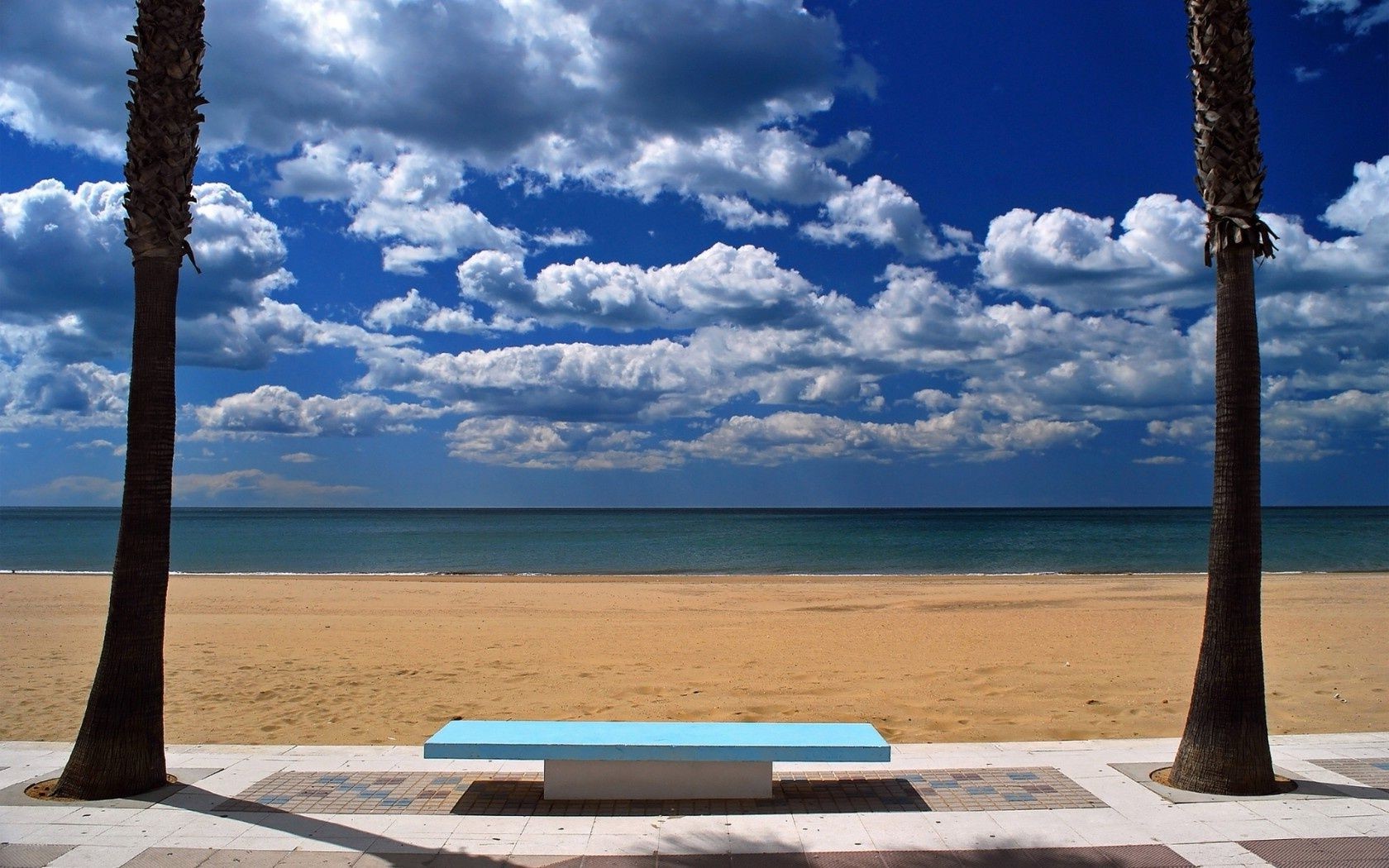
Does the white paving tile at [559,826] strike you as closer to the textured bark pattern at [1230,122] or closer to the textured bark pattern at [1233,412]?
the textured bark pattern at [1233,412]

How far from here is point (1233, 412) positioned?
253 inches

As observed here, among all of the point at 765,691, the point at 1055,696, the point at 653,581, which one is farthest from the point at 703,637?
the point at 653,581

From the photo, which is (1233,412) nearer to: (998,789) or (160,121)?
(998,789)

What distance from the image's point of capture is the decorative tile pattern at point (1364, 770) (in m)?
6.42

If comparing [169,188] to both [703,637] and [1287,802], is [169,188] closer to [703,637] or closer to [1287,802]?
[1287,802]

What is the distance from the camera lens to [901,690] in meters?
10.2

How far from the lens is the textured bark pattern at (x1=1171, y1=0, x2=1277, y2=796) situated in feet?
20.8

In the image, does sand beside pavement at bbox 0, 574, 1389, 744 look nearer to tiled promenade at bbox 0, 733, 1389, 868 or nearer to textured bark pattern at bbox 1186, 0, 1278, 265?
tiled promenade at bbox 0, 733, 1389, 868

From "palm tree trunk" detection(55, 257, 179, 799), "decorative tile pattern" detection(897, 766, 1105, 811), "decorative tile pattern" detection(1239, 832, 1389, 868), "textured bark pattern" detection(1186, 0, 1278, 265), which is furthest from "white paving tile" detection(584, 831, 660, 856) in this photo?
"textured bark pattern" detection(1186, 0, 1278, 265)

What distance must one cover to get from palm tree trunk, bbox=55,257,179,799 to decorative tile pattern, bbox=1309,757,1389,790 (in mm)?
8567

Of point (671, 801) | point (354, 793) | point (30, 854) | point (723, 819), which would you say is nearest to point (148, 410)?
point (30, 854)

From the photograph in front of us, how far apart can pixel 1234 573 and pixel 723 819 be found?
402cm

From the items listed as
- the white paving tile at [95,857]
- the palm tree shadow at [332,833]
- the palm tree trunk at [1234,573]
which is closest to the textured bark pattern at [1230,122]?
the palm tree trunk at [1234,573]

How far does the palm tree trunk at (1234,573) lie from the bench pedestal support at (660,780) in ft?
9.97
